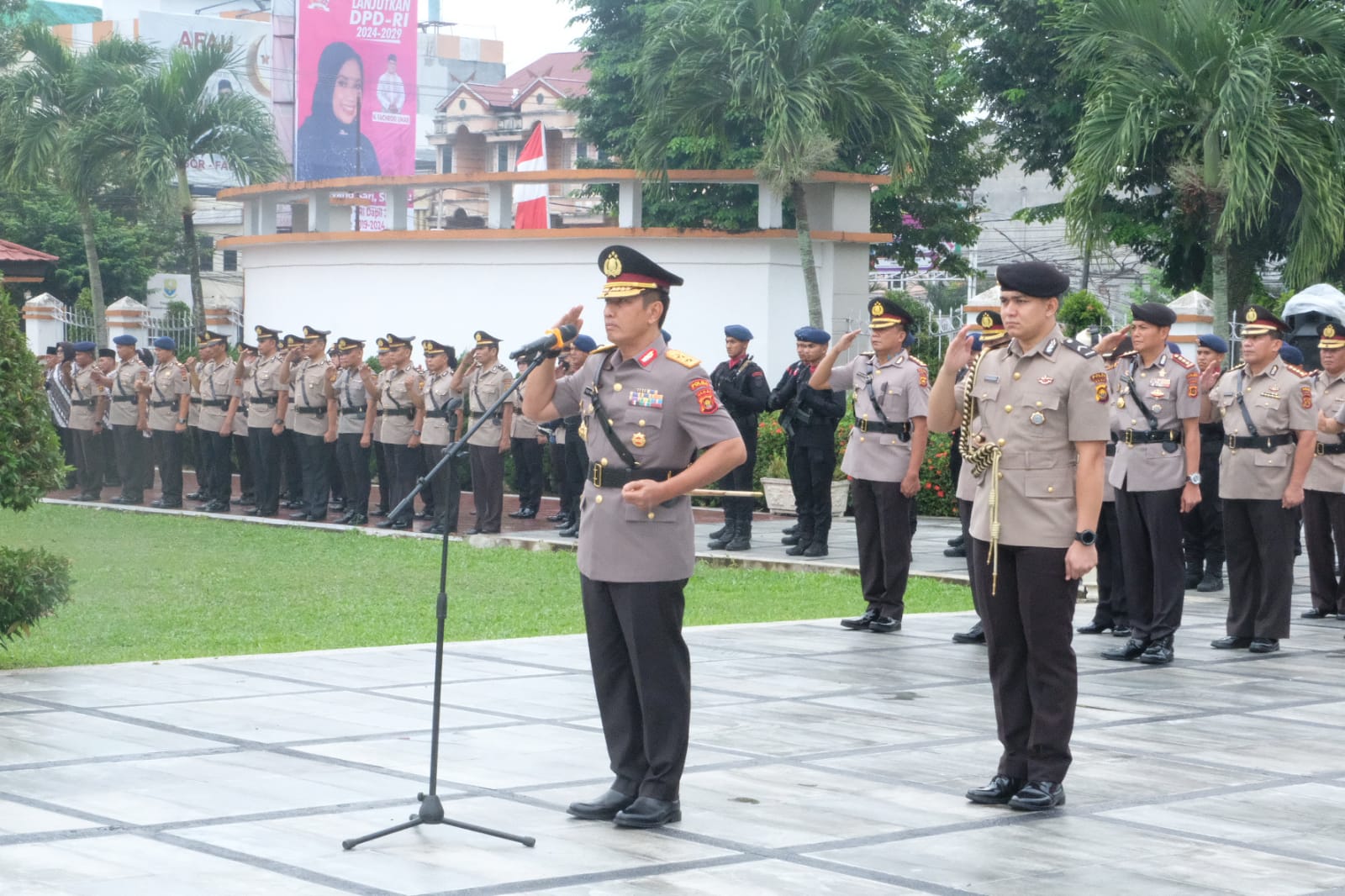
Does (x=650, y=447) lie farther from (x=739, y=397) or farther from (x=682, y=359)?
(x=739, y=397)

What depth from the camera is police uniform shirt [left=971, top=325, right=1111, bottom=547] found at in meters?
6.31

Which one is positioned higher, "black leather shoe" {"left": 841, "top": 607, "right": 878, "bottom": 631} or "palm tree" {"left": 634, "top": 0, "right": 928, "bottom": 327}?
"palm tree" {"left": 634, "top": 0, "right": 928, "bottom": 327}

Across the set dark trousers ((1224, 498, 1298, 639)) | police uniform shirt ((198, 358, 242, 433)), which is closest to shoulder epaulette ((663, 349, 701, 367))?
dark trousers ((1224, 498, 1298, 639))

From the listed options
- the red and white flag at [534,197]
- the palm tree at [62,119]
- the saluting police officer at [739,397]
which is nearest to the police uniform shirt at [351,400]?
the saluting police officer at [739,397]

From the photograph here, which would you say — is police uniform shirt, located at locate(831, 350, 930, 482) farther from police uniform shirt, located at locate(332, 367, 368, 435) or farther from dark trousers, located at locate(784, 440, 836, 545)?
police uniform shirt, located at locate(332, 367, 368, 435)

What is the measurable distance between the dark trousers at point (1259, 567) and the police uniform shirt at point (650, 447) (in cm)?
523

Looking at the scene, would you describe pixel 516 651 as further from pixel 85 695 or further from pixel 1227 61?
pixel 1227 61

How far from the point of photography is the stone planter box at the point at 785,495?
18547 mm

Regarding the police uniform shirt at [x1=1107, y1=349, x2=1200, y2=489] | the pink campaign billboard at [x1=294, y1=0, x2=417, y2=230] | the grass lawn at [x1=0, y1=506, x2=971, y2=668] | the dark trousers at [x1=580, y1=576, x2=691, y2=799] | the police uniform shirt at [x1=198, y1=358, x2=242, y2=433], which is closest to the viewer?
the dark trousers at [x1=580, y1=576, x2=691, y2=799]

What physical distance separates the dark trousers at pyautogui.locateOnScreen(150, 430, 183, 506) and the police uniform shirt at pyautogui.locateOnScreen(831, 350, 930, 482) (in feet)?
34.9

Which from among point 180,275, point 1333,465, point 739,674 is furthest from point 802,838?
point 180,275

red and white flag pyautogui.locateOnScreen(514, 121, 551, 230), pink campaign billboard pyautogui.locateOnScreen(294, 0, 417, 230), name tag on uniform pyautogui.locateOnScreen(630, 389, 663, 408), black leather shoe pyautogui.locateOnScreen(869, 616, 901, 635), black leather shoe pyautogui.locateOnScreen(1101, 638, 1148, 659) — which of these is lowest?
black leather shoe pyautogui.locateOnScreen(869, 616, 901, 635)

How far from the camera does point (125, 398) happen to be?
20.7m

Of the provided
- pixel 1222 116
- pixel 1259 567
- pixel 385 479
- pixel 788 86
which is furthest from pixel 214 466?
pixel 1259 567
